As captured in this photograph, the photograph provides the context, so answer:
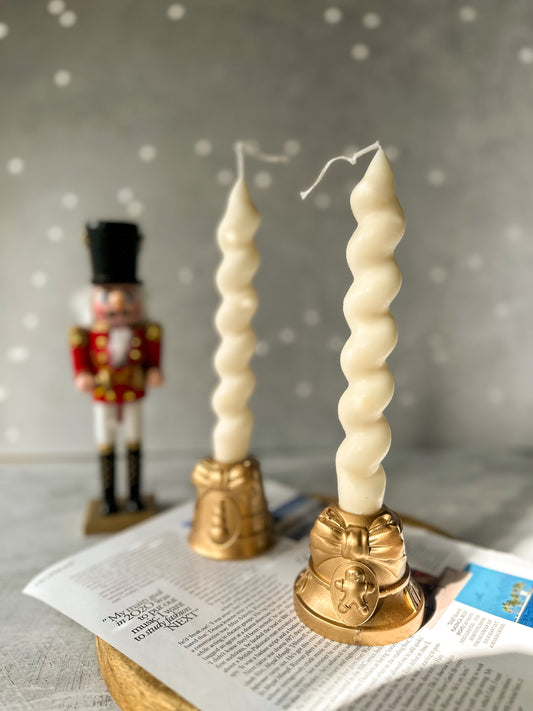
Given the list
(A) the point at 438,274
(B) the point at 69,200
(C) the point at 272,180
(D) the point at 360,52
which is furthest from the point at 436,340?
(B) the point at 69,200

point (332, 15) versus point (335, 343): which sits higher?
point (332, 15)

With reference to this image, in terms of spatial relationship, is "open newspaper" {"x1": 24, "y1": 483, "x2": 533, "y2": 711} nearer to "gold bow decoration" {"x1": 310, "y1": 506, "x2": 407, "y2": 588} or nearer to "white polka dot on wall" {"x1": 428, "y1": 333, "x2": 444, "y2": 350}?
"gold bow decoration" {"x1": 310, "y1": 506, "x2": 407, "y2": 588}

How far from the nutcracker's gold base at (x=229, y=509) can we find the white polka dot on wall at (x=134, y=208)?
549mm

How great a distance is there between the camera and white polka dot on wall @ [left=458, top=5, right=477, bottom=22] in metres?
0.96

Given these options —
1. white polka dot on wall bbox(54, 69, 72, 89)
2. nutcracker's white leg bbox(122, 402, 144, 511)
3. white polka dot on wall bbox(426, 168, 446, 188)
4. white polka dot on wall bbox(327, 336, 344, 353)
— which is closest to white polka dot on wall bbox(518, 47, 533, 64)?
white polka dot on wall bbox(426, 168, 446, 188)

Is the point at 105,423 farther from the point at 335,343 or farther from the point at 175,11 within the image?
the point at 175,11

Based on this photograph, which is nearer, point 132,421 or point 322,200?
point 132,421

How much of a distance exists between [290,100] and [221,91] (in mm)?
135

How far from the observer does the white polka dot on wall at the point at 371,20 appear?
96 cm

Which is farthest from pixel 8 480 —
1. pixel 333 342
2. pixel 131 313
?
pixel 333 342

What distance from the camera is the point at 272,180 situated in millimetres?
1000

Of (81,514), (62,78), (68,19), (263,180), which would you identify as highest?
(68,19)

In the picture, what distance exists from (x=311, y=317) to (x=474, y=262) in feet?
1.18

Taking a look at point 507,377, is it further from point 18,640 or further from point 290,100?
point 18,640
